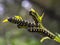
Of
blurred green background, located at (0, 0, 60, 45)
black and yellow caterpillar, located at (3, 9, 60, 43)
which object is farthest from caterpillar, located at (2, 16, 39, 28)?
blurred green background, located at (0, 0, 60, 45)

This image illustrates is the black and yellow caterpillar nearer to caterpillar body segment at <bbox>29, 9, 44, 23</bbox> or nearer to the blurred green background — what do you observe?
caterpillar body segment at <bbox>29, 9, 44, 23</bbox>

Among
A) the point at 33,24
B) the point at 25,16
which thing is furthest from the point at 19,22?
the point at 25,16

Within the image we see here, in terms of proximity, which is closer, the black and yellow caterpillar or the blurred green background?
the black and yellow caterpillar

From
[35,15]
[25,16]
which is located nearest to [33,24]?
[35,15]

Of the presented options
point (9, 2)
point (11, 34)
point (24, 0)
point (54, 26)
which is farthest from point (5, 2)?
point (54, 26)

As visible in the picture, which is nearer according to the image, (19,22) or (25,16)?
(19,22)

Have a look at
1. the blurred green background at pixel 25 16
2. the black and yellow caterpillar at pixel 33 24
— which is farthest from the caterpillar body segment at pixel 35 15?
the blurred green background at pixel 25 16

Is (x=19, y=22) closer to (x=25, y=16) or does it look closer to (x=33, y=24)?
(x=33, y=24)

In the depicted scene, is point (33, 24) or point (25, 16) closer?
point (33, 24)

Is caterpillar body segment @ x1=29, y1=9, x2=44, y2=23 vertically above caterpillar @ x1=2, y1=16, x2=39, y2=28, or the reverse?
caterpillar body segment @ x1=29, y1=9, x2=44, y2=23
